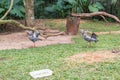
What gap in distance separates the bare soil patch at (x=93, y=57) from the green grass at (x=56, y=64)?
6.7 inches

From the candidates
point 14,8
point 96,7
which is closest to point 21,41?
point 14,8

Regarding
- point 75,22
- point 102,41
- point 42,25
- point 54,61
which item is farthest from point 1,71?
point 42,25

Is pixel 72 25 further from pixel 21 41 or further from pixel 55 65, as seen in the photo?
pixel 55 65

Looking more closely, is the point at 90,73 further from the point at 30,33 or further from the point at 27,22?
the point at 27,22

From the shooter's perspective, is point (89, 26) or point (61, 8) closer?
point (89, 26)

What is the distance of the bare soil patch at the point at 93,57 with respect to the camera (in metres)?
6.25

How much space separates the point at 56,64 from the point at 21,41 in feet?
9.64

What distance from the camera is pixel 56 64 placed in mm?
6039

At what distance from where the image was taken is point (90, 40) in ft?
24.2

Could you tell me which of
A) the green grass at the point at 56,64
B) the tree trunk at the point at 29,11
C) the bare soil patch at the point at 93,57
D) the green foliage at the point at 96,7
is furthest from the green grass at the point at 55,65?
the green foliage at the point at 96,7

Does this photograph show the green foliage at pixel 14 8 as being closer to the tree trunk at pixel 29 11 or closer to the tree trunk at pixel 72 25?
the tree trunk at pixel 29 11

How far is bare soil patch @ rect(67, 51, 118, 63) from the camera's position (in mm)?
6254

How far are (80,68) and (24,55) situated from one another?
1572 mm

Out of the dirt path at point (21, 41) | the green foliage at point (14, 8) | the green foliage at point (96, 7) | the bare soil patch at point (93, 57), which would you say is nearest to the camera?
the bare soil patch at point (93, 57)
